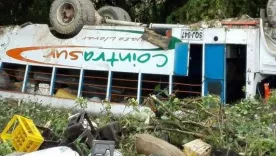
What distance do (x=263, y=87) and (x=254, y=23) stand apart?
41.0 inches

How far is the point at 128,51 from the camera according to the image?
28.2 feet

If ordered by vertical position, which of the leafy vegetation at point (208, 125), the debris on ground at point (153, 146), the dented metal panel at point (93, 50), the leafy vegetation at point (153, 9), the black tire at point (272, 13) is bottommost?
the debris on ground at point (153, 146)

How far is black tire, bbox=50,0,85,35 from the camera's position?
925 cm

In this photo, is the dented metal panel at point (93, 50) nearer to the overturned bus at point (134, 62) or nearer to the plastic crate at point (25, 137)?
the overturned bus at point (134, 62)

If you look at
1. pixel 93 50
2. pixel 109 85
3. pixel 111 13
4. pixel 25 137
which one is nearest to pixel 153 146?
pixel 25 137

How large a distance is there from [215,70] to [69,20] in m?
3.17

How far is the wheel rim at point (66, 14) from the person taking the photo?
9.49 m

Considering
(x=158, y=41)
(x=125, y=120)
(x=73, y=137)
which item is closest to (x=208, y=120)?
(x=125, y=120)

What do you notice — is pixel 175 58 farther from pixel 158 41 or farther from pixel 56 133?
pixel 56 133

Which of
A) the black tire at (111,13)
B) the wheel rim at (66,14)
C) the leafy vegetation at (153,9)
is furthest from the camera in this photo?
the leafy vegetation at (153,9)

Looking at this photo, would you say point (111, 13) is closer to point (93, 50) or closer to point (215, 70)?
point (93, 50)

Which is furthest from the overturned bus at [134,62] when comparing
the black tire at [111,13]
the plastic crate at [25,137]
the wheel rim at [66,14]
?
the plastic crate at [25,137]

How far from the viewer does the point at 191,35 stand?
8.10m

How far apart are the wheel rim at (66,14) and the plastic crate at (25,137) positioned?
4218 mm
